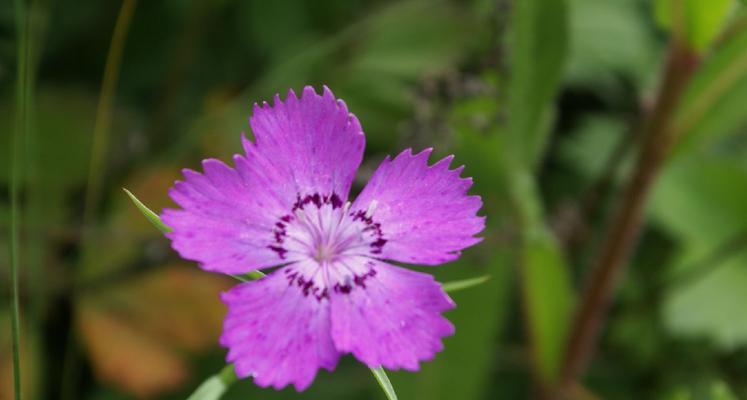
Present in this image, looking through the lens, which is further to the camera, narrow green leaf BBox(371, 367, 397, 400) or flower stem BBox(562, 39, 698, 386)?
flower stem BBox(562, 39, 698, 386)

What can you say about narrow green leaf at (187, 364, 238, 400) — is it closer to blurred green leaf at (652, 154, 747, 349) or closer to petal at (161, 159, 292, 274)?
petal at (161, 159, 292, 274)

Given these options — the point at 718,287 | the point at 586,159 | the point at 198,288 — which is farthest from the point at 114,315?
the point at 718,287

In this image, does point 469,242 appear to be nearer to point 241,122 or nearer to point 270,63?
point 241,122

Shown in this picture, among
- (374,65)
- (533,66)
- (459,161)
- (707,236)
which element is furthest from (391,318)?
(707,236)

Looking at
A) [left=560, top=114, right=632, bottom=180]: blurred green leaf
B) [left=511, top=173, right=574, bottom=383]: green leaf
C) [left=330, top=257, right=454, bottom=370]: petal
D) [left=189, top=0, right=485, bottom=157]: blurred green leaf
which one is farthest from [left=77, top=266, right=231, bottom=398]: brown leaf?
[left=330, top=257, right=454, bottom=370]: petal

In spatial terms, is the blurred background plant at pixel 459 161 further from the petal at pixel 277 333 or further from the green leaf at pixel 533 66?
the petal at pixel 277 333

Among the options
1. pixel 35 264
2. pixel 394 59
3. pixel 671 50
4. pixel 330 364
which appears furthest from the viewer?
pixel 394 59

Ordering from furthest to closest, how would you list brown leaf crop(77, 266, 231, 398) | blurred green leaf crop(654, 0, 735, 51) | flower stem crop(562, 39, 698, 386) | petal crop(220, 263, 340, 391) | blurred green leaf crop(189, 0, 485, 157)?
blurred green leaf crop(189, 0, 485, 157)
brown leaf crop(77, 266, 231, 398)
flower stem crop(562, 39, 698, 386)
blurred green leaf crop(654, 0, 735, 51)
petal crop(220, 263, 340, 391)
